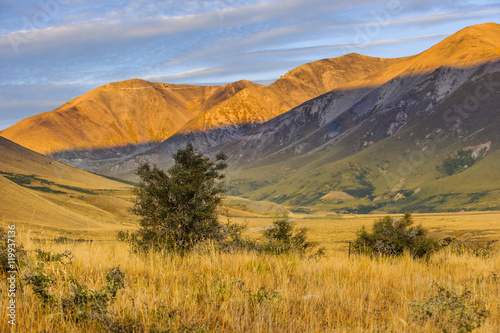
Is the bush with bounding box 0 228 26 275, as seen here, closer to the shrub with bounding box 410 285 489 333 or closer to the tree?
the shrub with bounding box 410 285 489 333

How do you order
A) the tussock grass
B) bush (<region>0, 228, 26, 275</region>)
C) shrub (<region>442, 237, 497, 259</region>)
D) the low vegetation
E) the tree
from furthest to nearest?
the low vegetation → the tree → shrub (<region>442, 237, 497, 259</region>) → bush (<region>0, 228, 26, 275</region>) → the tussock grass

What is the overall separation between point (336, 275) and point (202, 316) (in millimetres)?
3553

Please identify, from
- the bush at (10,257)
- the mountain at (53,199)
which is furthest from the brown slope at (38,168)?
the bush at (10,257)

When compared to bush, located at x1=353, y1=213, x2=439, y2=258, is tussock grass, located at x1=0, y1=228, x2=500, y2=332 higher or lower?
higher

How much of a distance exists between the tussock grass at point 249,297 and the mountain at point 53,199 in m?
2.29

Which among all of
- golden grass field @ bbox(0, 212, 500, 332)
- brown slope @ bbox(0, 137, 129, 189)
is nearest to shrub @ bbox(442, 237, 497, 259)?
golden grass field @ bbox(0, 212, 500, 332)

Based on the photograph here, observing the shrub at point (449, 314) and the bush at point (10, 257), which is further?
the bush at point (10, 257)

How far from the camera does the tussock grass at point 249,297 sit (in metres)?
5.00

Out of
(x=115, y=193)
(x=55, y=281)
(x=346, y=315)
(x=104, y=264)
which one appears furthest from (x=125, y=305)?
(x=115, y=193)

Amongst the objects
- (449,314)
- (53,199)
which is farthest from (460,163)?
(449,314)

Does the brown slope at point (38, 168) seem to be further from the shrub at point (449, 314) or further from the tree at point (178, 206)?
the shrub at point (449, 314)

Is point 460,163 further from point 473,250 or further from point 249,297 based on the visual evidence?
point 249,297

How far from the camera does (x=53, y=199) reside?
263 ft

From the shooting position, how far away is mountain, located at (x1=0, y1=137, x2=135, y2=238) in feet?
172
